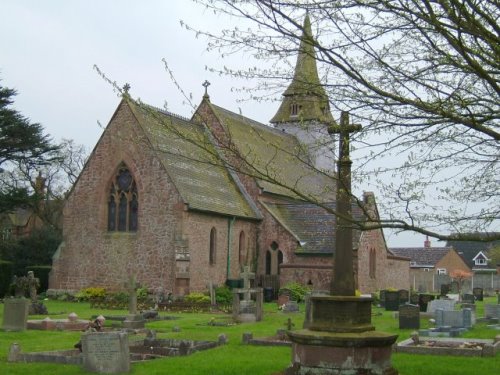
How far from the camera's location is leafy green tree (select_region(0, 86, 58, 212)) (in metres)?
34.7

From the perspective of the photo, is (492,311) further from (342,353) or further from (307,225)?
(342,353)

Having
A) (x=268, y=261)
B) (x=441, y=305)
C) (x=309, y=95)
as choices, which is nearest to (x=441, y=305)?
(x=441, y=305)

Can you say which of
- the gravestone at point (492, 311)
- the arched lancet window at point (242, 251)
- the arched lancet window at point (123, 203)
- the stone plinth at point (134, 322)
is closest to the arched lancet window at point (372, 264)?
the arched lancet window at point (242, 251)

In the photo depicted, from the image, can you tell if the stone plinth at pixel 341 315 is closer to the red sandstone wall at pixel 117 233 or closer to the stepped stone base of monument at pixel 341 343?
the stepped stone base of monument at pixel 341 343

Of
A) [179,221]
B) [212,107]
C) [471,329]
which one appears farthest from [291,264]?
[471,329]

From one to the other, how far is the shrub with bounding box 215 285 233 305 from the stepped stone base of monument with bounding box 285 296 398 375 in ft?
61.7

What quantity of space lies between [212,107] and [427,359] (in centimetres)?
2525

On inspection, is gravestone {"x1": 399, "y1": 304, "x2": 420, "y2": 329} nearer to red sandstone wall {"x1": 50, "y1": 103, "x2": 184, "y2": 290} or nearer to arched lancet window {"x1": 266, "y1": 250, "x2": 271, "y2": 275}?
red sandstone wall {"x1": 50, "y1": 103, "x2": 184, "y2": 290}

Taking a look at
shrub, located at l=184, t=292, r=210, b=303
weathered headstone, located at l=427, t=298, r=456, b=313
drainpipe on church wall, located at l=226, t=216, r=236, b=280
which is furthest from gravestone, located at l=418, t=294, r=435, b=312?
drainpipe on church wall, located at l=226, t=216, r=236, b=280

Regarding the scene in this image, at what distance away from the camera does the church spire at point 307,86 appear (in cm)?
917

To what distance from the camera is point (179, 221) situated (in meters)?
30.7

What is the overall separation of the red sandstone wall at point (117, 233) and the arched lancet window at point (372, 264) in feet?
37.2

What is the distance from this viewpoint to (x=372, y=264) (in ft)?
122

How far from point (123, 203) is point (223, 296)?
6542mm
